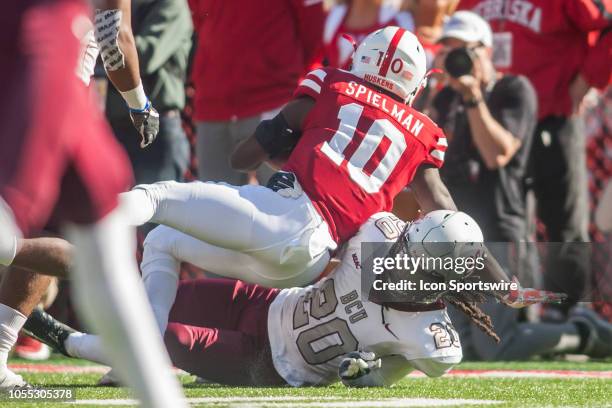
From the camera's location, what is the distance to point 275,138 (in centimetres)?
562

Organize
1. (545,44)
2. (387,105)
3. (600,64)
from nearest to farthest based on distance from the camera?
(387,105) → (600,64) → (545,44)

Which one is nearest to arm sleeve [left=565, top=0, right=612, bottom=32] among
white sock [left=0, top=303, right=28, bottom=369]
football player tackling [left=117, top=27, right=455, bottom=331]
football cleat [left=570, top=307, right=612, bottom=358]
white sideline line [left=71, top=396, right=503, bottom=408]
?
football cleat [left=570, top=307, right=612, bottom=358]

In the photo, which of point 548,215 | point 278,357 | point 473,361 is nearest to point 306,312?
point 278,357

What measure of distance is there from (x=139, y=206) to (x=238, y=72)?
2.47 metres

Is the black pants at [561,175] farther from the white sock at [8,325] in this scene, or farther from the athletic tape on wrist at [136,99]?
the white sock at [8,325]

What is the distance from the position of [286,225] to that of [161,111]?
2.22 meters

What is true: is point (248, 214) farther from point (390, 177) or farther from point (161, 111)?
point (161, 111)

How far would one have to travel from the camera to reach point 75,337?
17.0ft

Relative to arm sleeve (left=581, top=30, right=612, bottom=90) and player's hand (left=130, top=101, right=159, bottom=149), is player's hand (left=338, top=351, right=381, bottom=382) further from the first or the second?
arm sleeve (left=581, top=30, right=612, bottom=90)

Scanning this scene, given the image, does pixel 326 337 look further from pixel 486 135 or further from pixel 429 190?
pixel 486 135

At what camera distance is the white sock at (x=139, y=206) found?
187 inches

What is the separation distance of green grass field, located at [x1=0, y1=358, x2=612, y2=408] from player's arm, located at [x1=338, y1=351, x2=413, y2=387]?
53mm

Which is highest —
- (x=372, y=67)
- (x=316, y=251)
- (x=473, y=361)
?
(x=372, y=67)

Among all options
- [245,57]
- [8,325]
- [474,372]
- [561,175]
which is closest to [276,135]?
[8,325]
